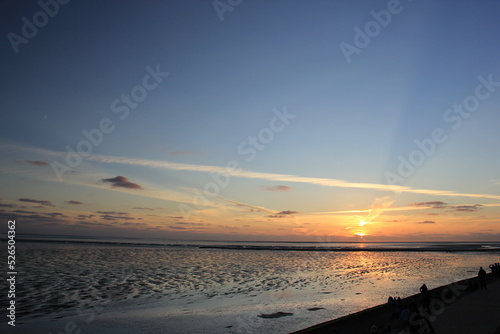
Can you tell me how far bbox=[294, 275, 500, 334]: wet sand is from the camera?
1772 cm

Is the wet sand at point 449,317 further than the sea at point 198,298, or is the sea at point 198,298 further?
the sea at point 198,298

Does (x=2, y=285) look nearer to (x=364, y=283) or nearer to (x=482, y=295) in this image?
(x=364, y=283)

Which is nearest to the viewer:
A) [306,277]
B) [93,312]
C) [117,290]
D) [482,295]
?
[93,312]

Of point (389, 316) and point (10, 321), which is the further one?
point (389, 316)

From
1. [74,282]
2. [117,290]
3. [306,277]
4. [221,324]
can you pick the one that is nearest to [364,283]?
[306,277]

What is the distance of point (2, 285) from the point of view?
2955 centimetres

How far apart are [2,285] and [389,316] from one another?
32662 mm

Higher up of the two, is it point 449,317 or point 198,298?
point 449,317

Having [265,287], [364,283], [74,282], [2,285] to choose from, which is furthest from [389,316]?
[2,285]

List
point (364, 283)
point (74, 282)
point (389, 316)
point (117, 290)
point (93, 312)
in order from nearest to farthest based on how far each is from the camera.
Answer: point (389, 316), point (93, 312), point (117, 290), point (74, 282), point (364, 283)

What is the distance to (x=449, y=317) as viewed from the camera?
20.2 m

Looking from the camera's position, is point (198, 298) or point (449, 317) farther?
point (198, 298)

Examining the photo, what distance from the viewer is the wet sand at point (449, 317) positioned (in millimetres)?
17719

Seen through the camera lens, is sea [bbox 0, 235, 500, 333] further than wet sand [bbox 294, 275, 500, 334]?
Yes
